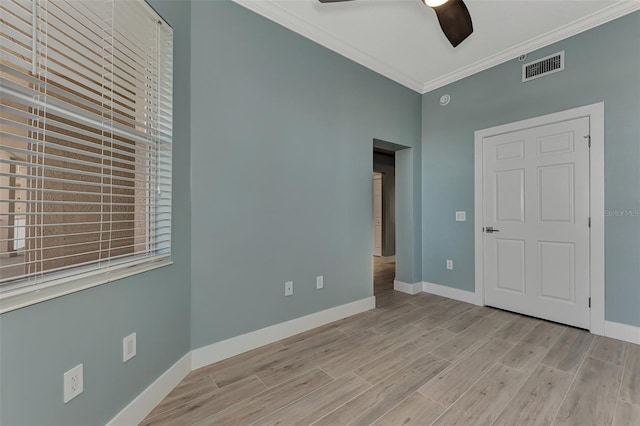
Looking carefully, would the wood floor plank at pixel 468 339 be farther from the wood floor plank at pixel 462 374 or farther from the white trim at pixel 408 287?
the white trim at pixel 408 287

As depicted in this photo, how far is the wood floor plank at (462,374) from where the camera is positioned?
1623 mm

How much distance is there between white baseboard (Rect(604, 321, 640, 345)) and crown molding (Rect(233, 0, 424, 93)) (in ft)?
10.8

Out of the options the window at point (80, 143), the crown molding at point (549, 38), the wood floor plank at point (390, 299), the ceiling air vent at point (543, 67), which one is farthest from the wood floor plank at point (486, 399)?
the crown molding at point (549, 38)

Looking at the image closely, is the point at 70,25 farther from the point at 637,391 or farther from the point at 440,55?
the point at 637,391

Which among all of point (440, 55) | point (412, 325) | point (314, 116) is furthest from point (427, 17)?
point (412, 325)

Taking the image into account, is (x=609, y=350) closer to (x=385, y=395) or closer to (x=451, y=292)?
(x=451, y=292)

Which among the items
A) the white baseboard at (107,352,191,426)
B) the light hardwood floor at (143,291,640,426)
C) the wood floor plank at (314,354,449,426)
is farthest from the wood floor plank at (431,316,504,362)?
the white baseboard at (107,352,191,426)

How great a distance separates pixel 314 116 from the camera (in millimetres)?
2566

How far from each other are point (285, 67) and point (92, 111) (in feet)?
5.13

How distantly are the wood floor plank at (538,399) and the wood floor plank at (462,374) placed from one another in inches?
9.3

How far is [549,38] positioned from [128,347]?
4333 mm

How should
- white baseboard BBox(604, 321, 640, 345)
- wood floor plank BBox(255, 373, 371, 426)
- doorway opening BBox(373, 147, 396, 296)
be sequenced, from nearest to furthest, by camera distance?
wood floor plank BBox(255, 373, 371, 426) < white baseboard BBox(604, 321, 640, 345) < doorway opening BBox(373, 147, 396, 296)

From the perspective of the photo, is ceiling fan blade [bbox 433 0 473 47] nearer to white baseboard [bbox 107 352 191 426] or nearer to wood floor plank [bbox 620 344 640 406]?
wood floor plank [bbox 620 344 640 406]

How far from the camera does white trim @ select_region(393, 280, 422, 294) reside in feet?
12.0
